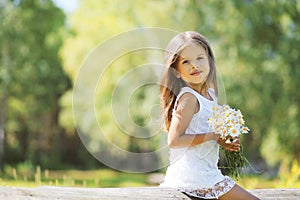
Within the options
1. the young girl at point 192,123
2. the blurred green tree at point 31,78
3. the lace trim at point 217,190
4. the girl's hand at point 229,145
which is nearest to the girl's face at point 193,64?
the young girl at point 192,123

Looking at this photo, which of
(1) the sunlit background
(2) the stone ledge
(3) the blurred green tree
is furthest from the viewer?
(3) the blurred green tree

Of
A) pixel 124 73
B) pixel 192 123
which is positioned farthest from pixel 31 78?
pixel 192 123

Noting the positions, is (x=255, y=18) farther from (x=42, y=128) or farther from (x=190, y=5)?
(x=42, y=128)

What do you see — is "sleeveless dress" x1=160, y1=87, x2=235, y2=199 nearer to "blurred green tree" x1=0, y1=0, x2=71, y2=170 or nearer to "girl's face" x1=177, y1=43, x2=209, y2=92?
"girl's face" x1=177, y1=43, x2=209, y2=92

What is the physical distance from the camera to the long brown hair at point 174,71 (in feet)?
8.32

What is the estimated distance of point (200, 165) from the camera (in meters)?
2.44

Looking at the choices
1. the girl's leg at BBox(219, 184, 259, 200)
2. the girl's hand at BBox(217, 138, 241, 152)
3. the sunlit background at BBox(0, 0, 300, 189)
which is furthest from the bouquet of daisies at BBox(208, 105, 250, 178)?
the sunlit background at BBox(0, 0, 300, 189)

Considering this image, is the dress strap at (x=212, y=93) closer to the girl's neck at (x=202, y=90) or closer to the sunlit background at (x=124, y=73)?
the girl's neck at (x=202, y=90)

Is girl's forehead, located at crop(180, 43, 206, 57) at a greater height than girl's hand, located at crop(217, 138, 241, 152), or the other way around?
girl's forehead, located at crop(180, 43, 206, 57)

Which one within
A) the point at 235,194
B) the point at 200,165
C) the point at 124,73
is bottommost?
the point at 235,194

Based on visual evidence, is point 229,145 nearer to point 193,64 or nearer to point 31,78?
point 193,64

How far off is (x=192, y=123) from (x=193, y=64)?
282mm

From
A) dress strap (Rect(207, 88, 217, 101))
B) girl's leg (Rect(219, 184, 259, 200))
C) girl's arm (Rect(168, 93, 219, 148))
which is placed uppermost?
dress strap (Rect(207, 88, 217, 101))

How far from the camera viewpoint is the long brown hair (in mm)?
2535
